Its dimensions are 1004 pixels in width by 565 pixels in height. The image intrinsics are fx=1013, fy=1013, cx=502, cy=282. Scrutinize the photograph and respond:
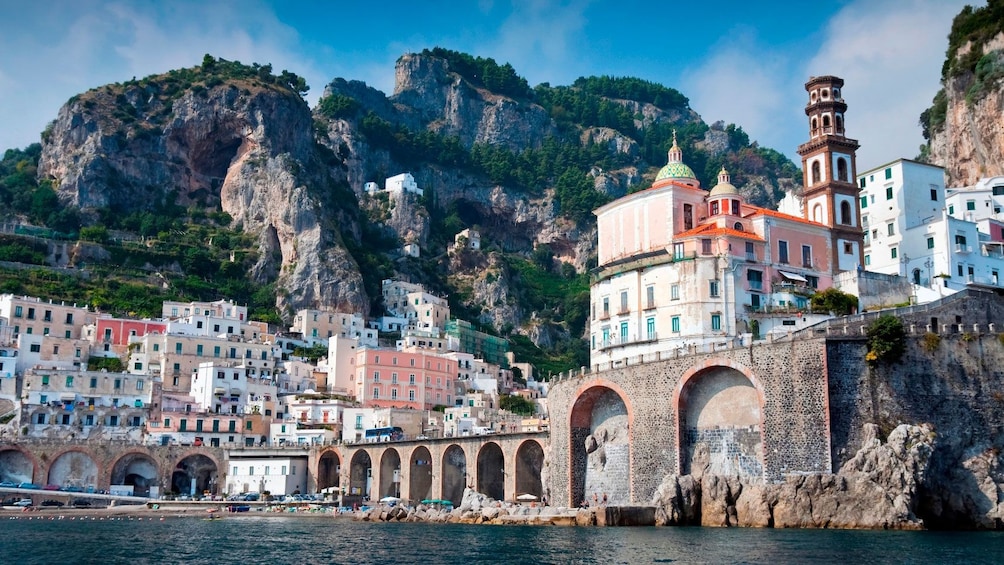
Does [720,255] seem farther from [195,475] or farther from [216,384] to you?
[195,475]

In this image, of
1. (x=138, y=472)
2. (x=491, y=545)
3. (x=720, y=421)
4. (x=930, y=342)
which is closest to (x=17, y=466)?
(x=138, y=472)

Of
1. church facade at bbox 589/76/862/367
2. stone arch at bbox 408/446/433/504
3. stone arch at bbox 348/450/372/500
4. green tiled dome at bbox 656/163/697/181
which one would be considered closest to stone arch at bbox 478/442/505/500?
stone arch at bbox 408/446/433/504

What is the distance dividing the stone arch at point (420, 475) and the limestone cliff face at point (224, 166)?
1444 inches

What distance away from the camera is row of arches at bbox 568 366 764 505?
4419 cm

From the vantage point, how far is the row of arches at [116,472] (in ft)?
218

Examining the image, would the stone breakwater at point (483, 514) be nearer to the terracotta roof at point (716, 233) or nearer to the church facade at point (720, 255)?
the church facade at point (720, 255)

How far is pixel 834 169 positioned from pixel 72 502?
5122 cm

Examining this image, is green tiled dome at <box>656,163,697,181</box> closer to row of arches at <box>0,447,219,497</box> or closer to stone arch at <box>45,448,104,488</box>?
row of arches at <box>0,447,219,497</box>

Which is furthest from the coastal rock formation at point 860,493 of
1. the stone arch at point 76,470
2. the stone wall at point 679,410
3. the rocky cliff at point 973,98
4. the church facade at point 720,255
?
the stone arch at point 76,470

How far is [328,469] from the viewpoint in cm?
7381

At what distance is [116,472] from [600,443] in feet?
122

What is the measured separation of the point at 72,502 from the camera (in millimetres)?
64062

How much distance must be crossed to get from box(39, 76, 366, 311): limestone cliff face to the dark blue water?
174 ft

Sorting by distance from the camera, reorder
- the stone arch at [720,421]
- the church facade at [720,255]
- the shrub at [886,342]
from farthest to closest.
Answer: the church facade at [720,255] → the stone arch at [720,421] → the shrub at [886,342]
